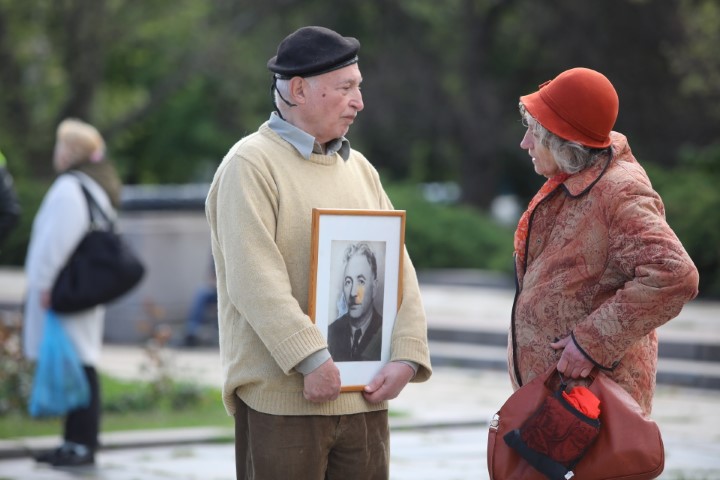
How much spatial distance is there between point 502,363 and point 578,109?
8680 mm

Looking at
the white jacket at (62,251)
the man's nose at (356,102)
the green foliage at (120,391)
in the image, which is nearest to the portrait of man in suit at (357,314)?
the man's nose at (356,102)

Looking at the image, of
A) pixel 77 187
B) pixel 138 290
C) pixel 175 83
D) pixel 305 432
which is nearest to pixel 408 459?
pixel 77 187

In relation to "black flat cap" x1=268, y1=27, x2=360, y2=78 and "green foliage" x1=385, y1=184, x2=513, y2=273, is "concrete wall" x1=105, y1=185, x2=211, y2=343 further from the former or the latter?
"black flat cap" x1=268, y1=27, x2=360, y2=78

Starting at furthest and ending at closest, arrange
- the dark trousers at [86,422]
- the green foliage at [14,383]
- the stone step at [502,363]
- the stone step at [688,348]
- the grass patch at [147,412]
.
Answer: the stone step at [688,348] < the stone step at [502,363] < the green foliage at [14,383] < the grass patch at [147,412] < the dark trousers at [86,422]

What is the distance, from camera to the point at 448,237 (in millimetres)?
22000

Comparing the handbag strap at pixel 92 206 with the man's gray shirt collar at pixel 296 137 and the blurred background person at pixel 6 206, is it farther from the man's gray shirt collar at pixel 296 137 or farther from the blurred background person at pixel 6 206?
the man's gray shirt collar at pixel 296 137

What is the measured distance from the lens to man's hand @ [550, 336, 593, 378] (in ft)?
11.9

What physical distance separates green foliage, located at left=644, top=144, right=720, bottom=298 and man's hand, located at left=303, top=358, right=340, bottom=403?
12781mm

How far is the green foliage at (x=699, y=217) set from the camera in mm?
15984

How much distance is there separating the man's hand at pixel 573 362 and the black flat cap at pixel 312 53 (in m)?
1.12

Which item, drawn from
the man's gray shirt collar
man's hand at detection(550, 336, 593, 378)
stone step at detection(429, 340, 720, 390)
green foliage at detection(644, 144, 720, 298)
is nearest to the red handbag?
man's hand at detection(550, 336, 593, 378)

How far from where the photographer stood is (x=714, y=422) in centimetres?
932

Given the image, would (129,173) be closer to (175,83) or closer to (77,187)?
(175,83)

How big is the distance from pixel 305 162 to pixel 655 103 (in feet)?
78.0
